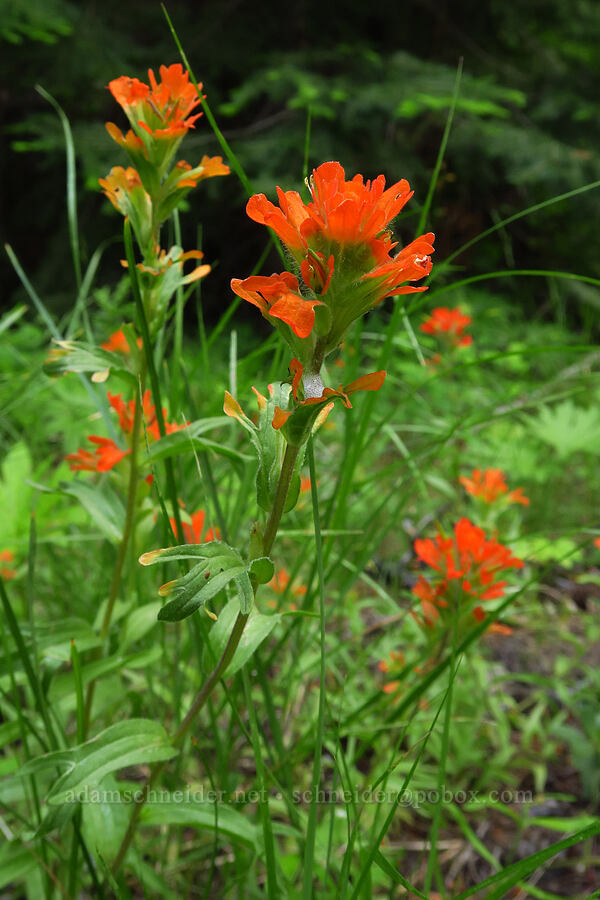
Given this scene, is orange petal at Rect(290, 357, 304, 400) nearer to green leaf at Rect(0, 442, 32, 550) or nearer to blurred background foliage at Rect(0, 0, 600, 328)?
green leaf at Rect(0, 442, 32, 550)

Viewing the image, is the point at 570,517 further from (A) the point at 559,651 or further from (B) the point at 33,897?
(B) the point at 33,897

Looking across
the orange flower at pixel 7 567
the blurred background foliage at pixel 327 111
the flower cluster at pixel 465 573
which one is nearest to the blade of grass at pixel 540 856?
the flower cluster at pixel 465 573

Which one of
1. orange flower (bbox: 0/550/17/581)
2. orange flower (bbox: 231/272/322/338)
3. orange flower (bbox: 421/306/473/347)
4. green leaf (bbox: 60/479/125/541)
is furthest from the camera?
orange flower (bbox: 421/306/473/347)

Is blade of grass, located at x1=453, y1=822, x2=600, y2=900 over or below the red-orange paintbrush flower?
below

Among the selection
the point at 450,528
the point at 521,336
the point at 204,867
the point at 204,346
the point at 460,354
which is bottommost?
the point at 204,867

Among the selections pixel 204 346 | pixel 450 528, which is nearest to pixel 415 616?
pixel 204 346

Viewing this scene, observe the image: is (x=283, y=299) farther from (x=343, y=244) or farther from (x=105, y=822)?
(x=105, y=822)

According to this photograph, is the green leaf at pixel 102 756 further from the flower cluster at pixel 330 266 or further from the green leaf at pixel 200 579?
the flower cluster at pixel 330 266

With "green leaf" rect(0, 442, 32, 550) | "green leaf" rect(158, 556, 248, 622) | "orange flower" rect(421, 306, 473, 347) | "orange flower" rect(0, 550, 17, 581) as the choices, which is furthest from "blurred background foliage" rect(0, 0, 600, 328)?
"green leaf" rect(158, 556, 248, 622)
